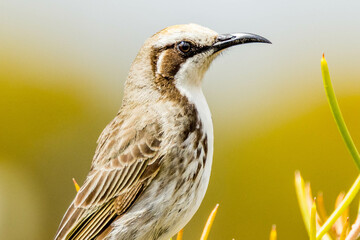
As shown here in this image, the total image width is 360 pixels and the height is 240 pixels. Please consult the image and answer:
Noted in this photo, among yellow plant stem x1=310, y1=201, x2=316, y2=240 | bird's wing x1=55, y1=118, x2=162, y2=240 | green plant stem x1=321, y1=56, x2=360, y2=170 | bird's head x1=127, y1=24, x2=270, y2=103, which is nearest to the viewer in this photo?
green plant stem x1=321, y1=56, x2=360, y2=170

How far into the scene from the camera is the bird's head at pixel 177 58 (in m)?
3.26

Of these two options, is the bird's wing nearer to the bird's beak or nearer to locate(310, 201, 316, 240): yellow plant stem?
the bird's beak

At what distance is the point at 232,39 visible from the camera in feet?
10.3

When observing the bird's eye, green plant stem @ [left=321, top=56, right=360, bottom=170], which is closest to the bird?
the bird's eye

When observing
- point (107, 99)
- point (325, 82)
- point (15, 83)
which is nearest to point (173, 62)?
Result: point (325, 82)

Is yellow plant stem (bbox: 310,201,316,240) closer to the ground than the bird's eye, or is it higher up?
closer to the ground

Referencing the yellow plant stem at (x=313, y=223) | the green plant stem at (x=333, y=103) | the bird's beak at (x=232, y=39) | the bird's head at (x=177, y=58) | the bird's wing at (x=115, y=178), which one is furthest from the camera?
the bird's head at (x=177, y=58)

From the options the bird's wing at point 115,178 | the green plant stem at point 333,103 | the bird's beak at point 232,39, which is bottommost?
the bird's wing at point 115,178

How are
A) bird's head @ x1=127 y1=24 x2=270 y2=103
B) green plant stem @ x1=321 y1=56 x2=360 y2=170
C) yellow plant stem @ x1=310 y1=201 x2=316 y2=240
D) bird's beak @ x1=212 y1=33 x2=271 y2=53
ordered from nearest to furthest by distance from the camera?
1. green plant stem @ x1=321 y1=56 x2=360 y2=170
2. yellow plant stem @ x1=310 y1=201 x2=316 y2=240
3. bird's beak @ x1=212 y1=33 x2=271 y2=53
4. bird's head @ x1=127 y1=24 x2=270 y2=103

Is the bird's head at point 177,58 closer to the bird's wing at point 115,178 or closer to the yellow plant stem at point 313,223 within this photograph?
the bird's wing at point 115,178

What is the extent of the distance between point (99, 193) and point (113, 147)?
9.2 inches

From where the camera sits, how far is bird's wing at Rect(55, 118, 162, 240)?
3139mm

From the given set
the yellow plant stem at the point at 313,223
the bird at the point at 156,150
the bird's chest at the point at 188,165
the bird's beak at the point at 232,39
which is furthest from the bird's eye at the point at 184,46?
the yellow plant stem at the point at 313,223

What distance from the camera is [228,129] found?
5656 mm
